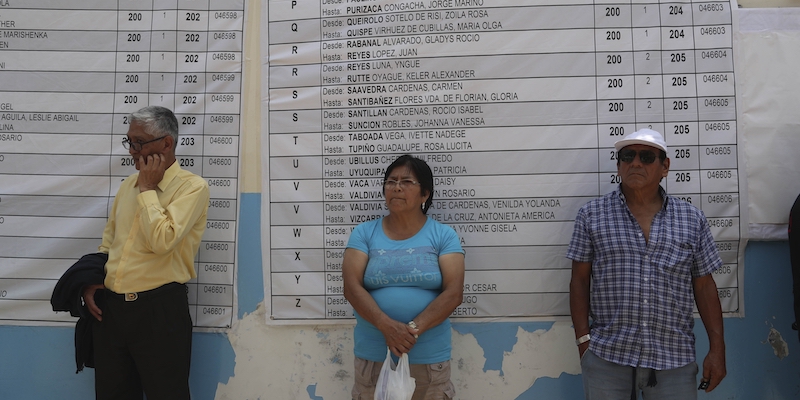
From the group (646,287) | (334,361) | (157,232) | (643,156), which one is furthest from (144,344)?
(643,156)

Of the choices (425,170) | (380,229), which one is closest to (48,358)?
(380,229)

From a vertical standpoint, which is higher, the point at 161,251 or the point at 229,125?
the point at 229,125

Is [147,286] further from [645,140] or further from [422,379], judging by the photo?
[645,140]

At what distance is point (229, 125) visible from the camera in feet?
11.7

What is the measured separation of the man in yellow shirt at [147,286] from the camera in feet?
9.82

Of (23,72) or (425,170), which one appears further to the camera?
(23,72)

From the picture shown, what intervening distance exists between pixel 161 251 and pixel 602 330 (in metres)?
2.29

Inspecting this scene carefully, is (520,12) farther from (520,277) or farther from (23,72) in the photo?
(23,72)

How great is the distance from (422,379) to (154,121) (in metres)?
2.00

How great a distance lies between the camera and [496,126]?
343 centimetres

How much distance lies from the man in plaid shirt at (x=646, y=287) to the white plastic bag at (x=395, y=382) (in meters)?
0.93

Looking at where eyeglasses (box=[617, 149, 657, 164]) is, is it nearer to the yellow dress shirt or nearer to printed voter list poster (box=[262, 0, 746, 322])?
printed voter list poster (box=[262, 0, 746, 322])

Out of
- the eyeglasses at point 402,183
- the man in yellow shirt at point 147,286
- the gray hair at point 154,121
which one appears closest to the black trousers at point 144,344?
the man in yellow shirt at point 147,286

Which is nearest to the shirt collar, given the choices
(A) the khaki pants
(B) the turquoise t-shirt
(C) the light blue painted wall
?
(C) the light blue painted wall
